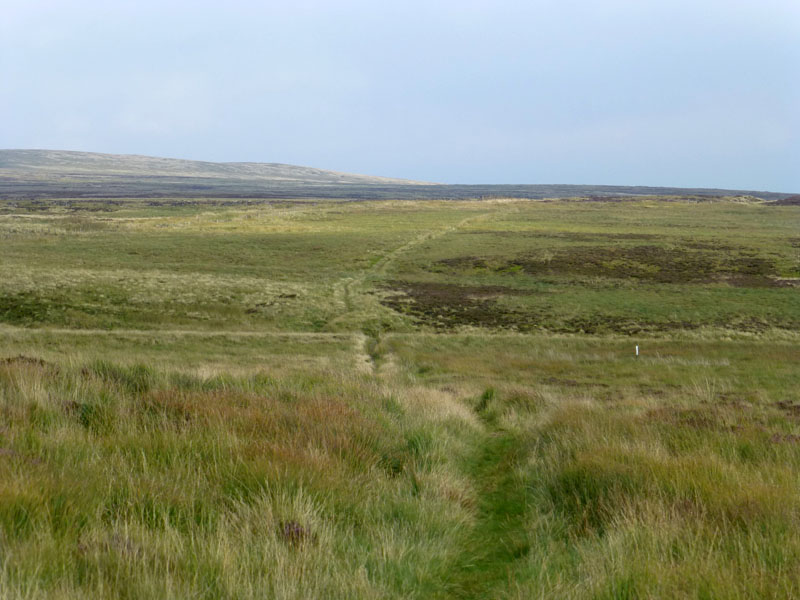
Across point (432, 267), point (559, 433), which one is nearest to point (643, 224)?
point (432, 267)

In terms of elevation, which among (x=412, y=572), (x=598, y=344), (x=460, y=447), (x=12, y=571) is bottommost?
(x=598, y=344)

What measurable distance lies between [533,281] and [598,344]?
19613 millimetres

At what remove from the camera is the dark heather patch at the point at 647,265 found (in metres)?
51.2

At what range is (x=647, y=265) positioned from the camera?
5728 cm

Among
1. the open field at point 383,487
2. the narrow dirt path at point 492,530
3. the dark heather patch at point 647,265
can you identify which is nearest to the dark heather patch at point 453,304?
the dark heather patch at point 647,265

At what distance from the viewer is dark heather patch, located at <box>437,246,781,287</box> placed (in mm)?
51228

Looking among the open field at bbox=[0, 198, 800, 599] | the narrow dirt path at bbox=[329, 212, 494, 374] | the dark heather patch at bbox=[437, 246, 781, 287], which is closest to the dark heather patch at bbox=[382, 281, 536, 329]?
the narrow dirt path at bbox=[329, 212, 494, 374]

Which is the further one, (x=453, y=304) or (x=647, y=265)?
(x=647, y=265)

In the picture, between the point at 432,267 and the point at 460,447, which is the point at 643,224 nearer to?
the point at 432,267

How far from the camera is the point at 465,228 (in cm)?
8844

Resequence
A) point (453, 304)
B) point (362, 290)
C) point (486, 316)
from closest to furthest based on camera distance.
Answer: point (486, 316), point (453, 304), point (362, 290)

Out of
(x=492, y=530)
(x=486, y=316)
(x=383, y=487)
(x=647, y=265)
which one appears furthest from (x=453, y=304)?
(x=383, y=487)

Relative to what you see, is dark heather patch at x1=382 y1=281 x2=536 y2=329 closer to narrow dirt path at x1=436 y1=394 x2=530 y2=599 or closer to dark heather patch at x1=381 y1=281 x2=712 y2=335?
dark heather patch at x1=381 y1=281 x2=712 y2=335

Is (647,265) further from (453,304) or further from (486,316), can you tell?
(486,316)
